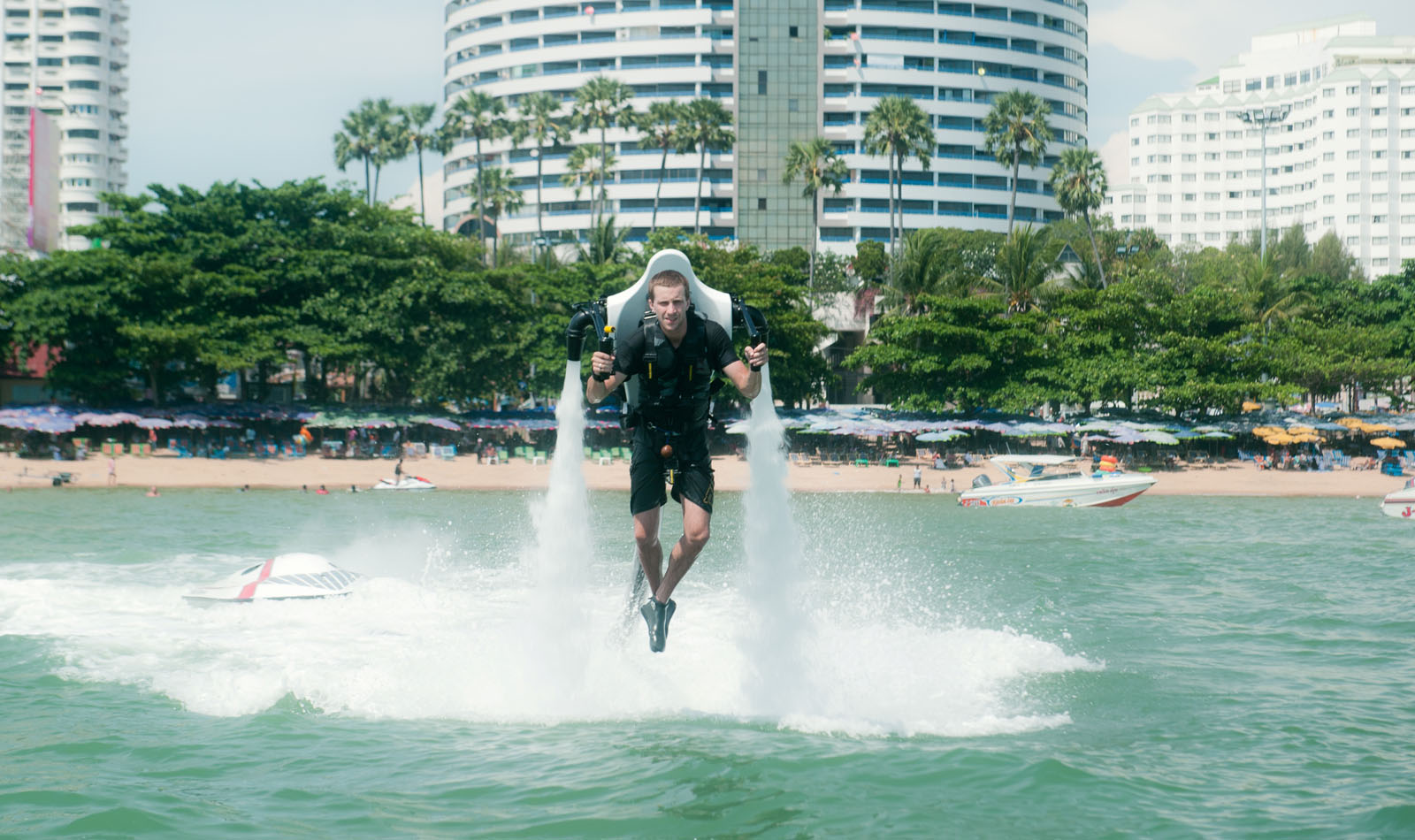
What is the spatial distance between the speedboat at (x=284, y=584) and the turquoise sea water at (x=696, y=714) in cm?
55

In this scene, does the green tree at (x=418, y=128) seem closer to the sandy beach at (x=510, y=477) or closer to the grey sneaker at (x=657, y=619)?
the sandy beach at (x=510, y=477)

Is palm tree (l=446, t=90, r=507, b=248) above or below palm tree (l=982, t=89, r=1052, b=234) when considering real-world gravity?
above

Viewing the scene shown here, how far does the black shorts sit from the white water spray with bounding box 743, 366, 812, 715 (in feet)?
1.71

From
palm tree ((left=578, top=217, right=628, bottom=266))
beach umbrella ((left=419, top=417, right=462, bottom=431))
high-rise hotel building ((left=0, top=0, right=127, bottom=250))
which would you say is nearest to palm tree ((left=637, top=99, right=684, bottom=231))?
palm tree ((left=578, top=217, right=628, bottom=266))

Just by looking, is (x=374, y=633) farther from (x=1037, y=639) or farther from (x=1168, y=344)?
(x=1168, y=344)

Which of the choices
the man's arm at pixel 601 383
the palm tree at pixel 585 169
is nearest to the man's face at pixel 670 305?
the man's arm at pixel 601 383

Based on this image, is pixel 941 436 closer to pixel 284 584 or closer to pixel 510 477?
pixel 510 477

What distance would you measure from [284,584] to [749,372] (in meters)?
14.2

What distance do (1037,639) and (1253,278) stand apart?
77866 millimetres

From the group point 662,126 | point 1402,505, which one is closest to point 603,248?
point 662,126

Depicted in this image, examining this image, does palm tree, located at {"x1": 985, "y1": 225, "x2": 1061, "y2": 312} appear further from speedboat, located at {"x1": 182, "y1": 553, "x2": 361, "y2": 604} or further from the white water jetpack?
the white water jetpack

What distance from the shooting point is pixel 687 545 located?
11656 mm

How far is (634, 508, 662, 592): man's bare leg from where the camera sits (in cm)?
1177

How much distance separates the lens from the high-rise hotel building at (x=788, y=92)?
466ft
